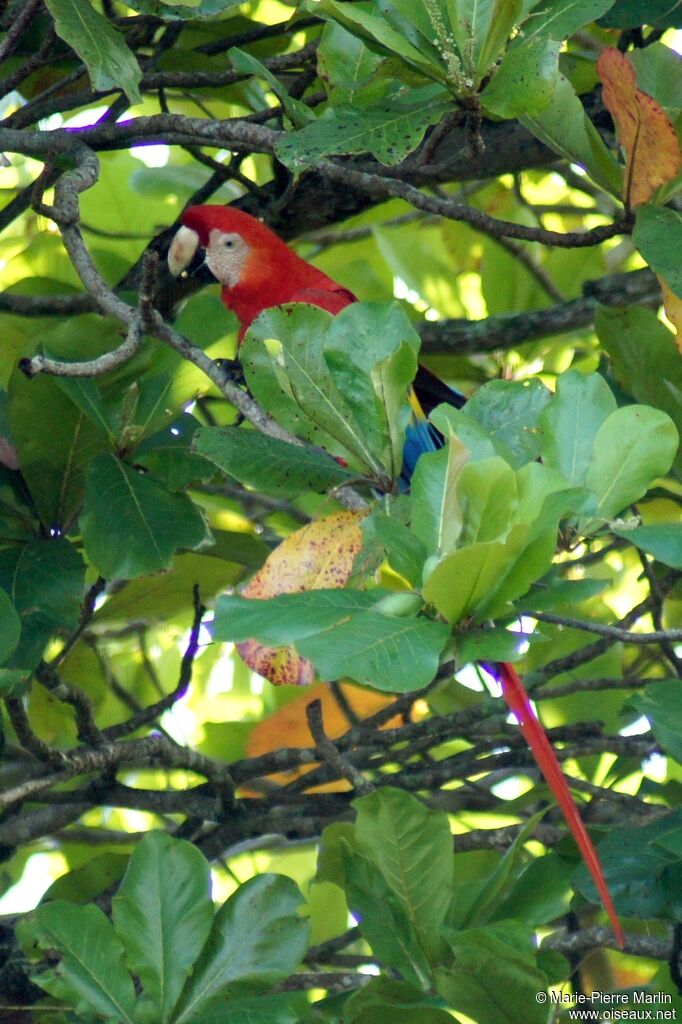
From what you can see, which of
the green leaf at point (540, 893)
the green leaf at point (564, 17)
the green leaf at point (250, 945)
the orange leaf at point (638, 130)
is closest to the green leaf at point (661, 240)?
the orange leaf at point (638, 130)

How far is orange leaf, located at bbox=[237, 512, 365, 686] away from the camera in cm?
99


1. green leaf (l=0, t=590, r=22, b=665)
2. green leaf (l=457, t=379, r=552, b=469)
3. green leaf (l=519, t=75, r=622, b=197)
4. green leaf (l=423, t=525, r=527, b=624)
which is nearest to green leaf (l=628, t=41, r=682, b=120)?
green leaf (l=519, t=75, r=622, b=197)

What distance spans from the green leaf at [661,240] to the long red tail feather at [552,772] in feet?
1.36

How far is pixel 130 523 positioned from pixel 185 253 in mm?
795

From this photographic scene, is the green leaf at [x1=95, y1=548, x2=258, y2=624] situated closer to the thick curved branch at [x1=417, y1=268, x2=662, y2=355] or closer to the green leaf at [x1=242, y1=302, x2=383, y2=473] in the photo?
Result: the thick curved branch at [x1=417, y1=268, x2=662, y2=355]

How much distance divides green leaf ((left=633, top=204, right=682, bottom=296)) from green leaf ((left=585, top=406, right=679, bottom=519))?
32 cm

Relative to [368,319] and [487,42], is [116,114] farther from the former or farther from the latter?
[368,319]

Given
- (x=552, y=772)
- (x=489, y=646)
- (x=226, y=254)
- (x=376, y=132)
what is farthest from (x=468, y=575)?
(x=226, y=254)

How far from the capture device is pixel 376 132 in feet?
3.72

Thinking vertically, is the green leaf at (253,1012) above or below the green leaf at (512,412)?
below

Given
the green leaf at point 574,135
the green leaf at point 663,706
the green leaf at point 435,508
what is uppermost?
the green leaf at point 574,135

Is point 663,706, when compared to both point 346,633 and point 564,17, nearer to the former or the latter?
point 346,633

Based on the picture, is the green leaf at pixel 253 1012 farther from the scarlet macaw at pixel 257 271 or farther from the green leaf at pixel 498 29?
the scarlet macaw at pixel 257 271

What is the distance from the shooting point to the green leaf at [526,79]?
1.03 meters
